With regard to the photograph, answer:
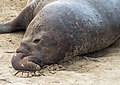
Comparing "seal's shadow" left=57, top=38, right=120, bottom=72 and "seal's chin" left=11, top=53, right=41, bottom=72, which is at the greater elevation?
"seal's chin" left=11, top=53, right=41, bottom=72

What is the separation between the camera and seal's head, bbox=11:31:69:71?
3926 millimetres

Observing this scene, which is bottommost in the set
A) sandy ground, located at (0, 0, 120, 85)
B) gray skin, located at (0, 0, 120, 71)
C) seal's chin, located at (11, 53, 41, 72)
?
sandy ground, located at (0, 0, 120, 85)

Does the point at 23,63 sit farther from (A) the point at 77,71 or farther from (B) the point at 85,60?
(B) the point at 85,60

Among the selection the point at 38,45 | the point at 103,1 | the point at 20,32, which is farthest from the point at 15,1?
the point at 38,45

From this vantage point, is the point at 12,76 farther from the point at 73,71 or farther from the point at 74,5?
the point at 74,5

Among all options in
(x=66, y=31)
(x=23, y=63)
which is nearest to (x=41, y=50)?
(x=23, y=63)

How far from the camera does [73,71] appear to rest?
3.92 m

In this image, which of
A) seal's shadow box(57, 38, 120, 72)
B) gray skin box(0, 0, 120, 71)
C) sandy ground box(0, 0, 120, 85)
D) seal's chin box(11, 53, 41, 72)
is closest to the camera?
sandy ground box(0, 0, 120, 85)

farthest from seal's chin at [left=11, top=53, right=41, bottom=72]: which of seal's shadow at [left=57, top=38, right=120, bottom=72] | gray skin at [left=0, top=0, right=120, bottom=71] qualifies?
seal's shadow at [left=57, top=38, right=120, bottom=72]

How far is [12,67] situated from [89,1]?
1.23 m

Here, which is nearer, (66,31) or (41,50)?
(41,50)

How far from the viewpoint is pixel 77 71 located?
3.94m

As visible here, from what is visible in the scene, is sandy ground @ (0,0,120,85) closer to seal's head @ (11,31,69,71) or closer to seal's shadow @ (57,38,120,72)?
seal's shadow @ (57,38,120,72)

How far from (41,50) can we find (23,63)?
0.74 feet
